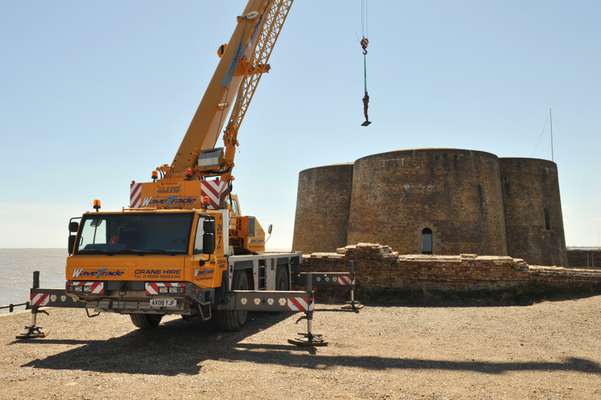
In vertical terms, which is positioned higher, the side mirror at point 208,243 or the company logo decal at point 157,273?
the side mirror at point 208,243

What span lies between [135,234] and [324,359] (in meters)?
3.32

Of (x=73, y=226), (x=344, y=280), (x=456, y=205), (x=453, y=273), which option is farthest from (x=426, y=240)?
(x=73, y=226)

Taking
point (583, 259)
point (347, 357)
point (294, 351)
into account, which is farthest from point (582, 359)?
point (583, 259)

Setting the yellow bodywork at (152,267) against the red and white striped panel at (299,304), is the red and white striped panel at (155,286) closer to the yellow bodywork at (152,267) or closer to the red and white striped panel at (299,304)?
the yellow bodywork at (152,267)

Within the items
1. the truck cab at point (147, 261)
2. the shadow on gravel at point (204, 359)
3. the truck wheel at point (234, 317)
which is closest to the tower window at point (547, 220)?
the shadow on gravel at point (204, 359)

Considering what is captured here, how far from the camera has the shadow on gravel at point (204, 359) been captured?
19.5 feet

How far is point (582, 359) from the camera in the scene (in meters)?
6.38

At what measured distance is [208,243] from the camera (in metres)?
6.86

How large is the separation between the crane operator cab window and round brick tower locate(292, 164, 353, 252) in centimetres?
2117

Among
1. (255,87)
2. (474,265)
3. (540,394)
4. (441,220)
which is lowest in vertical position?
(540,394)

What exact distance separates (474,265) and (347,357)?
6.85 meters

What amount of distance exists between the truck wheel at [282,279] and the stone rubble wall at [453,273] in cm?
214

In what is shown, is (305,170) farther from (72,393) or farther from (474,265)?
(72,393)

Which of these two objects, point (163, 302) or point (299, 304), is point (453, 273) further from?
point (163, 302)
